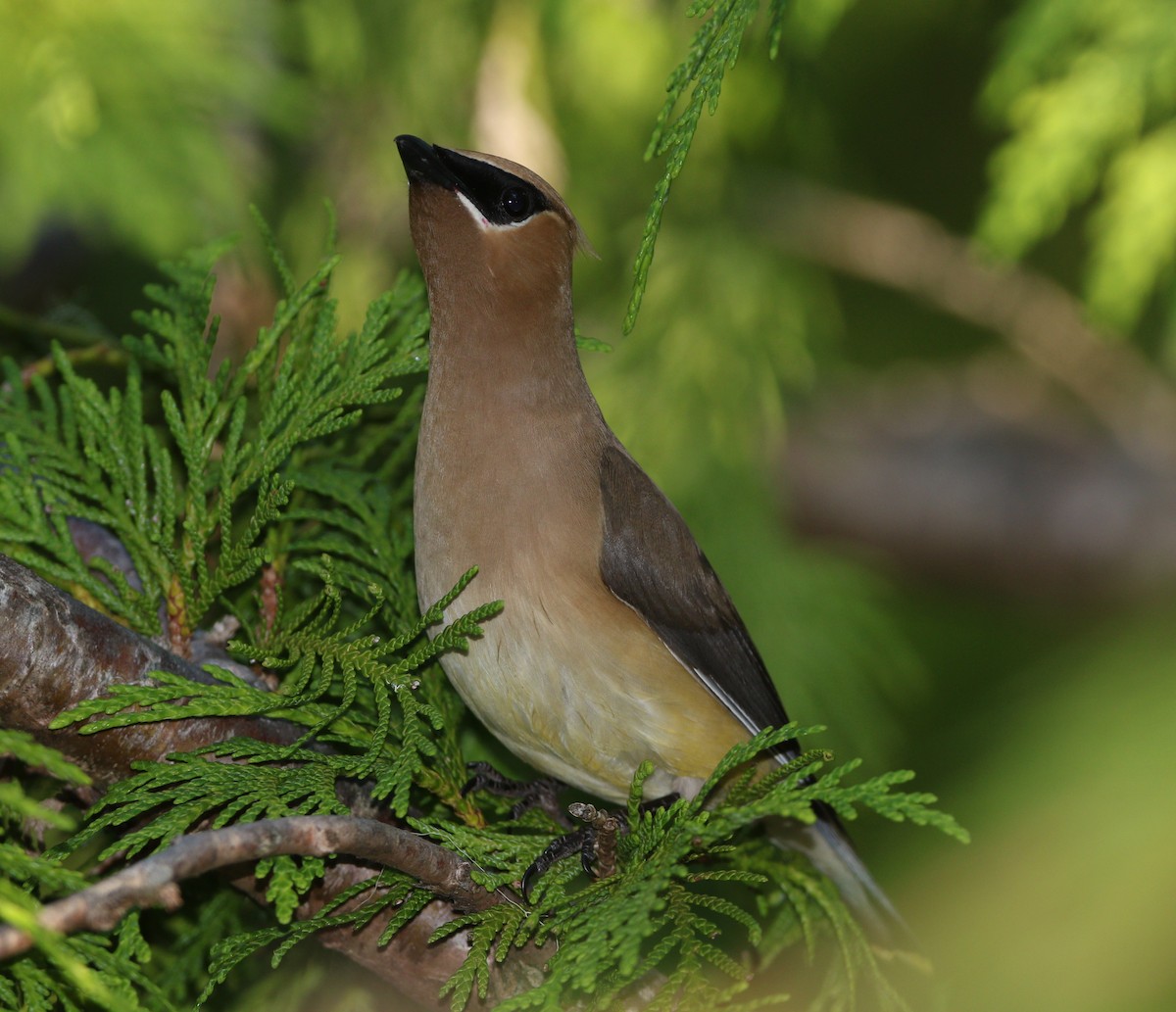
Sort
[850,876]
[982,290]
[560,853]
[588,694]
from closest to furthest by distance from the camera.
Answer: [560,853], [588,694], [850,876], [982,290]

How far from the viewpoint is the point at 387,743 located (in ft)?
9.84

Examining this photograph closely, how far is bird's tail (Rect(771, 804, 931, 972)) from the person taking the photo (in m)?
4.07

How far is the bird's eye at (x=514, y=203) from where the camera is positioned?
3400 millimetres

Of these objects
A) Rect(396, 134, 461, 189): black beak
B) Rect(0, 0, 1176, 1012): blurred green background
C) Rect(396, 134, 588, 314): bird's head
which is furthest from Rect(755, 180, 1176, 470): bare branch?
Rect(396, 134, 461, 189): black beak

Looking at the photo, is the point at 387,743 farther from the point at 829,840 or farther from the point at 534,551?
the point at 829,840

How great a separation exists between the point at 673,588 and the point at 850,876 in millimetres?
1195

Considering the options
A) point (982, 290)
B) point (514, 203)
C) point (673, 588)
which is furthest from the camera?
point (982, 290)

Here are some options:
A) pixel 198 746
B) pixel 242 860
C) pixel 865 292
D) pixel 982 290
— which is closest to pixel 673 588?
pixel 198 746

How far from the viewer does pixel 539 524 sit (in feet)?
10.8

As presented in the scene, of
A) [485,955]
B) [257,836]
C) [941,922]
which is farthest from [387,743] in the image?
[941,922]

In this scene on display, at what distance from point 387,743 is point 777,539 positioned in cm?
306

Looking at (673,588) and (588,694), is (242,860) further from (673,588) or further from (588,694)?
(673,588)

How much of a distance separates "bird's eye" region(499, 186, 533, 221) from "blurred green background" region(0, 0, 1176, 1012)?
1061 millimetres

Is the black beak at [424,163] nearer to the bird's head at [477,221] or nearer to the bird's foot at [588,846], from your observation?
the bird's head at [477,221]
